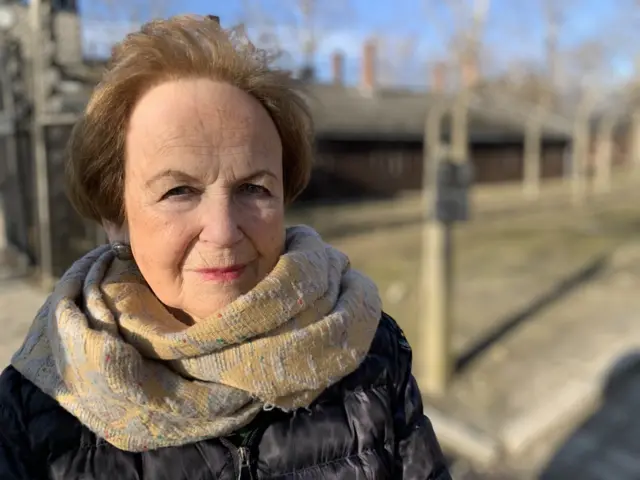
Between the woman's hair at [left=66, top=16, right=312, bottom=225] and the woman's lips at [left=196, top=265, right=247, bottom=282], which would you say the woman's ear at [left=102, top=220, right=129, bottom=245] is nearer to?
the woman's hair at [left=66, top=16, right=312, bottom=225]

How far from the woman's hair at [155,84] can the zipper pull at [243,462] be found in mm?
621

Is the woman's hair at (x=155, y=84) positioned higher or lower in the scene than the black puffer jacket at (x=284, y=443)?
higher

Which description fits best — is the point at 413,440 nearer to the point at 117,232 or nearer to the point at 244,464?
the point at 244,464

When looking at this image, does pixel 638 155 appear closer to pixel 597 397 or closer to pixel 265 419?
pixel 597 397

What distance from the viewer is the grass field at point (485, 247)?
7.14 meters

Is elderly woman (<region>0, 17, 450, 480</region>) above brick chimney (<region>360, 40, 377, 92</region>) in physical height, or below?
below

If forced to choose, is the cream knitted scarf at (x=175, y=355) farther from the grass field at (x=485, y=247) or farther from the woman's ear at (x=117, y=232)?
the grass field at (x=485, y=247)

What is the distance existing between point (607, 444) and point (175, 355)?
3658 millimetres

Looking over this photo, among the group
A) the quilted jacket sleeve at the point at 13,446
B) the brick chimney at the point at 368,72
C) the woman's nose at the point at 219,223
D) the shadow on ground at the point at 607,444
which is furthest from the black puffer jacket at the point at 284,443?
the brick chimney at the point at 368,72

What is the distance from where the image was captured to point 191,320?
1.34 metres

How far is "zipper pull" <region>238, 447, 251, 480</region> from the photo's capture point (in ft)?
4.22

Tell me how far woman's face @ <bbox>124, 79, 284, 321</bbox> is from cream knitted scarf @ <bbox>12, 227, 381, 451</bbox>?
0.07 m

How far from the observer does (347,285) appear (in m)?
1.55

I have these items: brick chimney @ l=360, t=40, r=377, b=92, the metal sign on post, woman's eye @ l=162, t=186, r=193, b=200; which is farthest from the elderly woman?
brick chimney @ l=360, t=40, r=377, b=92
